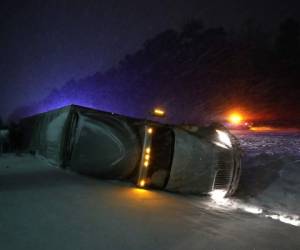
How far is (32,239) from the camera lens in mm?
2734

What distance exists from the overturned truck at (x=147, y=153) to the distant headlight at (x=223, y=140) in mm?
29

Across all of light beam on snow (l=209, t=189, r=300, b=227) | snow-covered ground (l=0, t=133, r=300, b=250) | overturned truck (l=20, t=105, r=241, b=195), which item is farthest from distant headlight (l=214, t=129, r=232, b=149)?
snow-covered ground (l=0, t=133, r=300, b=250)

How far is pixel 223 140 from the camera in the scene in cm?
609

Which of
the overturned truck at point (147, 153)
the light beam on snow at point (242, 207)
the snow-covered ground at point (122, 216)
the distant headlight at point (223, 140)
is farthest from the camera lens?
the distant headlight at point (223, 140)

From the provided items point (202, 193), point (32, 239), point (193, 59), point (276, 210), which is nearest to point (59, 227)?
point (32, 239)

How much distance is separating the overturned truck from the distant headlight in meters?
0.03

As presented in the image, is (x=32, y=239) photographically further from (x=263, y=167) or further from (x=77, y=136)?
(x=263, y=167)

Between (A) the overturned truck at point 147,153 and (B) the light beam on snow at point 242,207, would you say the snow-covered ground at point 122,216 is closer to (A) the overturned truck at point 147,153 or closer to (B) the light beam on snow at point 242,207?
(B) the light beam on snow at point 242,207

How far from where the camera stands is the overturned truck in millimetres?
5500

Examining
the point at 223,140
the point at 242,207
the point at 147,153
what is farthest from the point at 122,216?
the point at 223,140

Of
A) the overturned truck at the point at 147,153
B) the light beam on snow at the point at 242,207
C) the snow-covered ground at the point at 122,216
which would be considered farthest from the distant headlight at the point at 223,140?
the snow-covered ground at the point at 122,216

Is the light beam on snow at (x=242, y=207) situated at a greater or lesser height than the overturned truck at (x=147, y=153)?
lesser

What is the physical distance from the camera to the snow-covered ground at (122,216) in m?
2.91

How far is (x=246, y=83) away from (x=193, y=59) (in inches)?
522
